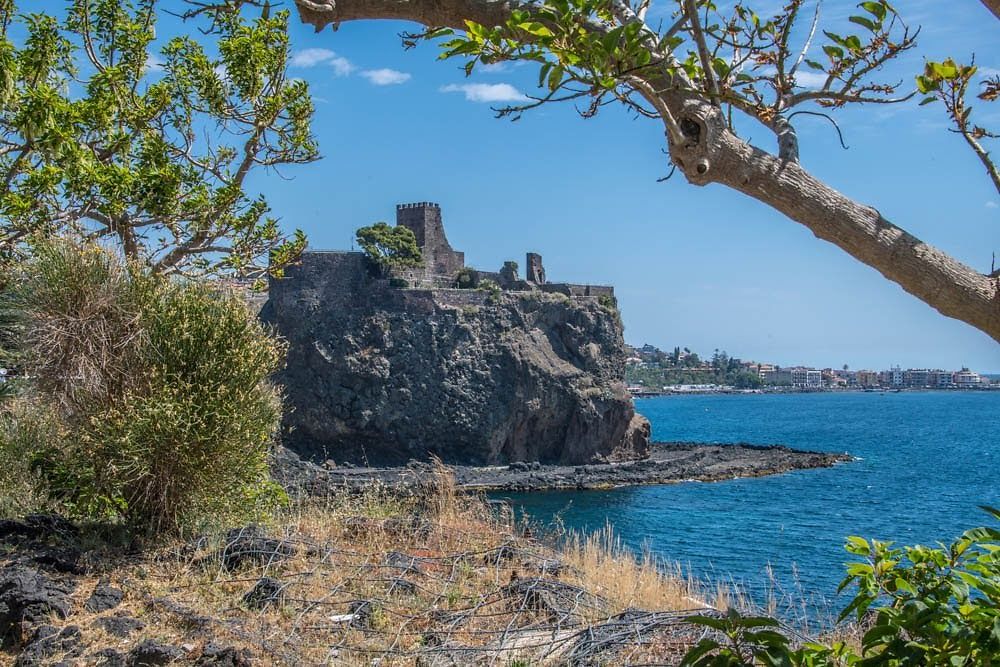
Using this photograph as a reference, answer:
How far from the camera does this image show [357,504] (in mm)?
10023

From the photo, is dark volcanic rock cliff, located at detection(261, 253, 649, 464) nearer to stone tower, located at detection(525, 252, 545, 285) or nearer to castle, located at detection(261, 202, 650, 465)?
castle, located at detection(261, 202, 650, 465)

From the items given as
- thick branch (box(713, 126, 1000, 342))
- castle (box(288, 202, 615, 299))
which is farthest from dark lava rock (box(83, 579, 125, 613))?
castle (box(288, 202, 615, 299))

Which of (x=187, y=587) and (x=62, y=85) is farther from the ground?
(x=62, y=85)

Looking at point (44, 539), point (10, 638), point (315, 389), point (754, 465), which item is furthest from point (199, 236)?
point (754, 465)

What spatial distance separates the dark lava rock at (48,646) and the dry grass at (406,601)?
0.13 metres

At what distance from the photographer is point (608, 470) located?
39781 mm

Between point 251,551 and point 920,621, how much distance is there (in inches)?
208

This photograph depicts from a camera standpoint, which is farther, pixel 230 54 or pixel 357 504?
pixel 357 504

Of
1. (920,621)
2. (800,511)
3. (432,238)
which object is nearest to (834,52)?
(920,621)

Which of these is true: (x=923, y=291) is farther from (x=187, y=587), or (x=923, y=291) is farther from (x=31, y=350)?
(x=31, y=350)

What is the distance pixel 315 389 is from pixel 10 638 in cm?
3440

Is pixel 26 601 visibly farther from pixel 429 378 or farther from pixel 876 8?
pixel 429 378

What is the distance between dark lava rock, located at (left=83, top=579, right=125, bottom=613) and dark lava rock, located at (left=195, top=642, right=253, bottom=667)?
50.2 inches

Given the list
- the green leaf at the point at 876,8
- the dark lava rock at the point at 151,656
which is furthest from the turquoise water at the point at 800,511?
the green leaf at the point at 876,8
